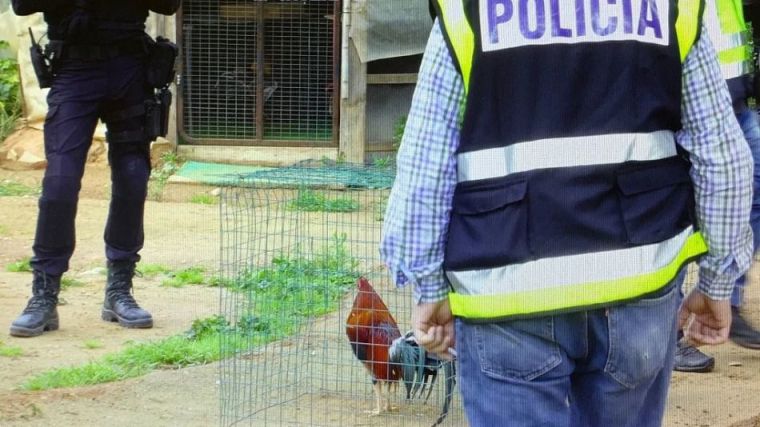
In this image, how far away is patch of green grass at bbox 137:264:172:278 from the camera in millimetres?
7066

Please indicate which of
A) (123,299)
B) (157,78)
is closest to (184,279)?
(123,299)

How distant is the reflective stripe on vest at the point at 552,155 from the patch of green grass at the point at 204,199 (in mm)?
7937

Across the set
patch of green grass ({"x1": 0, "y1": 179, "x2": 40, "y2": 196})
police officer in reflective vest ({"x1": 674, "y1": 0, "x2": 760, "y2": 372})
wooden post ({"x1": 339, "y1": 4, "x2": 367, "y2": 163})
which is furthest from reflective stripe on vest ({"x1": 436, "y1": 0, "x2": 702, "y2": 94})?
wooden post ({"x1": 339, "y1": 4, "x2": 367, "y2": 163})

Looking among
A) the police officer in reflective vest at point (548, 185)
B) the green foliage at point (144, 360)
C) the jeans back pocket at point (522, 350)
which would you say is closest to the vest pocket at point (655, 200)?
the police officer in reflective vest at point (548, 185)

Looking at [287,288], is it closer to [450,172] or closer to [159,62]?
[159,62]

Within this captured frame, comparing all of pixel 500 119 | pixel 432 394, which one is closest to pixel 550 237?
pixel 500 119

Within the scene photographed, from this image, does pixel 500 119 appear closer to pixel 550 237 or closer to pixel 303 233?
pixel 550 237

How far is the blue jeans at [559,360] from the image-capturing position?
2.08m

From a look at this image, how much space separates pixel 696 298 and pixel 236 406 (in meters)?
2.37

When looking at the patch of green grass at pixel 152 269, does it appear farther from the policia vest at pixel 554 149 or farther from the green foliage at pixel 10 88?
the green foliage at pixel 10 88

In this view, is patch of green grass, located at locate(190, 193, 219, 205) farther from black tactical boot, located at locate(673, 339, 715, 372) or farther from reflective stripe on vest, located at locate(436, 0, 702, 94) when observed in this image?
reflective stripe on vest, located at locate(436, 0, 702, 94)

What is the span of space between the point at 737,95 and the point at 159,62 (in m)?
2.55

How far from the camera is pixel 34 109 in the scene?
1199 centimetres

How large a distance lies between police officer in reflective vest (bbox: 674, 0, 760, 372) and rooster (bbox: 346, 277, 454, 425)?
108cm
